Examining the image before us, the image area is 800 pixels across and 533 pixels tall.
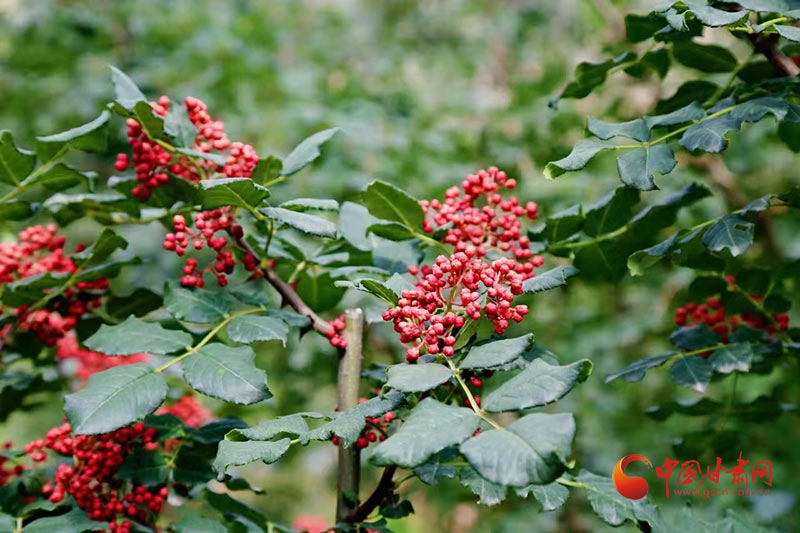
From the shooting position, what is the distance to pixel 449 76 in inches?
157

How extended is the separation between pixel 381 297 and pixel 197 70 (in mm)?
2406

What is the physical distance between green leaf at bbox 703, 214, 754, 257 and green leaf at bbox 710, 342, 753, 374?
0.65 ft

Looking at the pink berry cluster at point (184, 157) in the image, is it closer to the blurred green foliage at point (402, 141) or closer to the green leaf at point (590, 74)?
the green leaf at point (590, 74)

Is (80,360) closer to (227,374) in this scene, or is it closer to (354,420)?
(227,374)

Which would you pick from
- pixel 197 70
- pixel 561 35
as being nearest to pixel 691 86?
pixel 197 70

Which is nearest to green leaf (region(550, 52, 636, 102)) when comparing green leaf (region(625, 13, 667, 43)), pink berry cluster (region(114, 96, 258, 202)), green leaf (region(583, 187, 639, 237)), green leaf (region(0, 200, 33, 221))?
green leaf (region(625, 13, 667, 43))

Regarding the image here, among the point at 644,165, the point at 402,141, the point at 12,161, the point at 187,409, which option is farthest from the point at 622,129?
the point at 402,141

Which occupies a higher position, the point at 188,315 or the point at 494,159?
the point at 188,315

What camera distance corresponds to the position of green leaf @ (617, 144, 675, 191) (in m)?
0.85

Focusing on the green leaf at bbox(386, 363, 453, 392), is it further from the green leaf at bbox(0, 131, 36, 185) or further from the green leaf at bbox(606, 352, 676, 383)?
the green leaf at bbox(0, 131, 36, 185)

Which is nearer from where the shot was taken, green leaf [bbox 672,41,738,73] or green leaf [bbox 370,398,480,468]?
green leaf [bbox 370,398,480,468]

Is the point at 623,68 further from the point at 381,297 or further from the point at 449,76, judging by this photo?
the point at 449,76

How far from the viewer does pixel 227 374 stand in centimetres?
84

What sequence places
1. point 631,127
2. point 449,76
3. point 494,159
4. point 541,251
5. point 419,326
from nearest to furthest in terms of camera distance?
1. point 419,326
2. point 631,127
3. point 541,251
4. point 494,159
5. point 449,76
